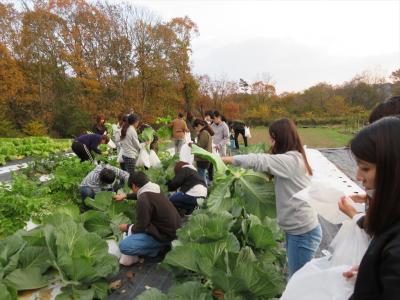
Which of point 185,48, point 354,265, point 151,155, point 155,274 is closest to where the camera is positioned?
point 354,265

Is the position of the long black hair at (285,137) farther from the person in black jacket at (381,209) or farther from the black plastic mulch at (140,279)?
the black plastic mulch at (140,279)

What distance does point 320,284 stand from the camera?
978 mm

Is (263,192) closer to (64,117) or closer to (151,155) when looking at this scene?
(151,155)

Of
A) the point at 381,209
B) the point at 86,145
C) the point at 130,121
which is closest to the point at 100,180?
the point at 130,121

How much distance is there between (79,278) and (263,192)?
Answer: 5.16ft

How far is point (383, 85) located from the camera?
29.0 meters

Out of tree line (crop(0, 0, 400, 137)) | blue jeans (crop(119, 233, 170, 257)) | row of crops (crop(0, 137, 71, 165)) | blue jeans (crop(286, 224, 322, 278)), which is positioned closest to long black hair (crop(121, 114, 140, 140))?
blue jeans (crop(119, 233, 170, 257))

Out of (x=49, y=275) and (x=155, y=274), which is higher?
(x=49, y=275)

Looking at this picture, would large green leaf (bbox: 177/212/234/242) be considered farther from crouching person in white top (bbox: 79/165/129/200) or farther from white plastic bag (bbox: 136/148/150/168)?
white plastic bag (bbox: 136/148/150/168)

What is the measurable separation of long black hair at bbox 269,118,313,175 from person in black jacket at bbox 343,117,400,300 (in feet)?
3.09

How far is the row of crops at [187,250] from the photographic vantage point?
200 cm

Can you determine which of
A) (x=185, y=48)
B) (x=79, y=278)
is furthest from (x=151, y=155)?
(x=185, y=48)

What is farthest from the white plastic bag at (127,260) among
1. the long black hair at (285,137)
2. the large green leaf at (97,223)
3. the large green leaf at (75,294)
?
the long black hair at (285,137)

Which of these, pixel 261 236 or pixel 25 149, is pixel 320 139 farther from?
pixel 261 236
